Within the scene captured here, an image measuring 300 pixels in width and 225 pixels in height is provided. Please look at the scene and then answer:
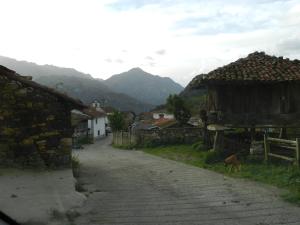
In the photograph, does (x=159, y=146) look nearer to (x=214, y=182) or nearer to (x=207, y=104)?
(x=207, y=104)

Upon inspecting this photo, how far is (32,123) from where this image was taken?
1379 cm

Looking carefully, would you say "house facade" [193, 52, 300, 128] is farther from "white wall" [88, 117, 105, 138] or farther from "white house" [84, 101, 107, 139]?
"white wall" [88, 117, 105, 138]

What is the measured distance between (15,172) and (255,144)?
27.8 ft

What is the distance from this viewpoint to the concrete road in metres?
8.23

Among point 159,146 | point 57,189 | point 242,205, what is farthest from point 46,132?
point 159,146

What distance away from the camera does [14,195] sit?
31.0 ft

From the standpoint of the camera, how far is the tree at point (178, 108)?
35.4 meters

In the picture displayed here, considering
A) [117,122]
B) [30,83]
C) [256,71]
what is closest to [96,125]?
[117,122]

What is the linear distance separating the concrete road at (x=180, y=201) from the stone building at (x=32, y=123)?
1383mm

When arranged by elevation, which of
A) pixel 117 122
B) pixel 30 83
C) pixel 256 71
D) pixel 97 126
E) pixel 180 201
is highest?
pixel 256 71

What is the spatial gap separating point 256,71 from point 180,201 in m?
9.37

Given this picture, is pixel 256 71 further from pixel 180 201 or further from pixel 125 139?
pixel 125 139

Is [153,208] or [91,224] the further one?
[153,208]

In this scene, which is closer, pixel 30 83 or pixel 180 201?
pixel 180 201
